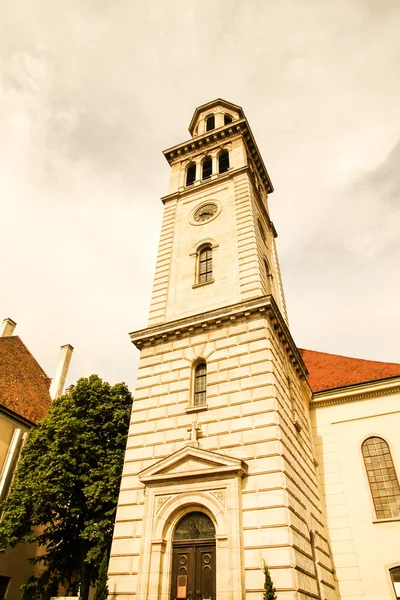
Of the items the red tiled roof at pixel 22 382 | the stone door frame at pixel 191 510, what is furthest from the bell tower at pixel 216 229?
the red tiled roof at pixel 22 382

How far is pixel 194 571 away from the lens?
1315 cm

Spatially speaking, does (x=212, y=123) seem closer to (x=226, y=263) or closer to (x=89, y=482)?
(x=226, y=263)

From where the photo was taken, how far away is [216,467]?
553 inches

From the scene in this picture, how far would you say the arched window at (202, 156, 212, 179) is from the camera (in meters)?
28.2

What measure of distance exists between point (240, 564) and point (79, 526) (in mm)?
11376

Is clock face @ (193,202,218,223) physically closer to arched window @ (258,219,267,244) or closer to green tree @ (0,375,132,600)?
arched window @ (258,219,267,244)

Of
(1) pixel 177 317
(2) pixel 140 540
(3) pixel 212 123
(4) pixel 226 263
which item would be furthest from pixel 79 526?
(3) pixel 212 123

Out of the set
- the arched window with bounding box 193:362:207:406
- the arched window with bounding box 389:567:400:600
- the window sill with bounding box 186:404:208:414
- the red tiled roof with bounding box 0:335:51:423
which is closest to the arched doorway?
the window sill with bounding box 186:404:208:414

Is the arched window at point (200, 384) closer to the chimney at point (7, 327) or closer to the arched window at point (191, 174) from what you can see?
the arched window at point (191, 174)

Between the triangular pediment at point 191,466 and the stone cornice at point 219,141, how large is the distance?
2152cm

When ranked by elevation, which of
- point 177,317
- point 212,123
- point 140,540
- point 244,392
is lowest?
point 140,540

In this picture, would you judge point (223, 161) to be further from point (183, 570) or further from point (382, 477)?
point (183, 570)

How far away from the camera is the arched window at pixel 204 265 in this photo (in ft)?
69.6

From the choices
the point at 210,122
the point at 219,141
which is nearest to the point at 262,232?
the point at 219,141
